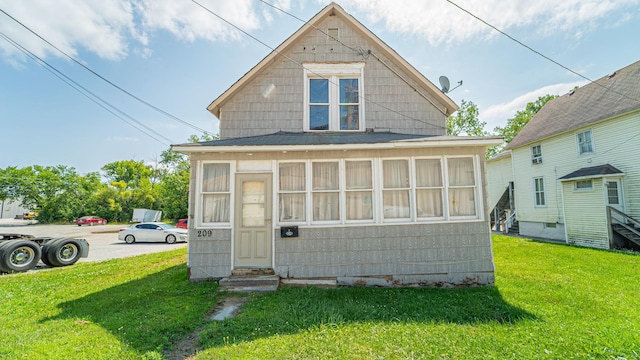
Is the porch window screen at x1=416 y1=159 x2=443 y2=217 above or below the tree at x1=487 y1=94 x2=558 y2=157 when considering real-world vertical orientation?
below

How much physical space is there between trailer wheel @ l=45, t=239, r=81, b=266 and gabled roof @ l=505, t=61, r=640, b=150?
22276 mm

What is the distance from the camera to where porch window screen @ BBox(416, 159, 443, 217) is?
6203 mm

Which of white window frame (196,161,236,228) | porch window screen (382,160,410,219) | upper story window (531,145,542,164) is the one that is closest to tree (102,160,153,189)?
white window frame (196,161,236,228)

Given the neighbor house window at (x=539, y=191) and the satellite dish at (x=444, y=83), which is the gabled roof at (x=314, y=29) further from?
the neighbor house window at (x=539, y=191)

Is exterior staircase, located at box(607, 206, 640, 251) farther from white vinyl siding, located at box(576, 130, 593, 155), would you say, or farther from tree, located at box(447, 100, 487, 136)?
tree, located at box(447, 100, 487, 136)

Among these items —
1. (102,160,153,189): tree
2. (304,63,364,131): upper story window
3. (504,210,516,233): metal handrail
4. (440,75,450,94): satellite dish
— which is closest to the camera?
(304,63,364,131): upper story window

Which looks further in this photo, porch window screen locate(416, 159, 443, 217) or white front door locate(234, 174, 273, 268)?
porch window screen locate(416, 159, 443, 217)

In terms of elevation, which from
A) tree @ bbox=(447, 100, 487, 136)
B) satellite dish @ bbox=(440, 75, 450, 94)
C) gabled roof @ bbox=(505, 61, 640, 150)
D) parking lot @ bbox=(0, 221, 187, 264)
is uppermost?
tree @ bbox=(447, 100, 487, 136)

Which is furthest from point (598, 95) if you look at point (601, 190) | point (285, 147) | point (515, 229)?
point (285, 147)

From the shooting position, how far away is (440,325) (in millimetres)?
4031

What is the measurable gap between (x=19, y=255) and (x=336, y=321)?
10854 mm

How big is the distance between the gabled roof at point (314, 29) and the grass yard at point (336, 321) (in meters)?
4.98

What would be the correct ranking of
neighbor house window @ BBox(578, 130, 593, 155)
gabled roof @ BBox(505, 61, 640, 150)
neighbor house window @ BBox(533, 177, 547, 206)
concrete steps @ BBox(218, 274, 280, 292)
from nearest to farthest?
concrete steps @ BBox(218, 274, 280, 292), gabled roof @ BBox(505, 61, 640, 150), neighbor house window @ BBox(578, 130, 593, 155), neighbor house window @ BBox(533, 177, 547, 206)

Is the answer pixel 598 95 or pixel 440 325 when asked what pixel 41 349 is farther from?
pixel 598 95
